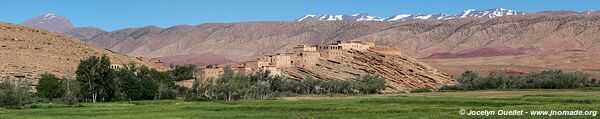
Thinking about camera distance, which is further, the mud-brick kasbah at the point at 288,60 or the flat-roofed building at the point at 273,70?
the mud-brick kasbah at the point at 288,60

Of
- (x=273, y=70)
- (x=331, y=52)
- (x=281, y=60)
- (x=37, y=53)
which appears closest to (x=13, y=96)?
(x=273, y=70)

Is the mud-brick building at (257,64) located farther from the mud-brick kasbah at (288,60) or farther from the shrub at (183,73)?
the shrub at (183,73)

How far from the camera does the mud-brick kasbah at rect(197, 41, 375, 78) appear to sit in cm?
12506

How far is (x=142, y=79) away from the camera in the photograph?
102 meters

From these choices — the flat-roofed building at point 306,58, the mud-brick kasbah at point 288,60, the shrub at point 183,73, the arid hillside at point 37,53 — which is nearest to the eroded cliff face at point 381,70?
the flat-roofed building at point 306,58

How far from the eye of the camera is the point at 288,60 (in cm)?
13125

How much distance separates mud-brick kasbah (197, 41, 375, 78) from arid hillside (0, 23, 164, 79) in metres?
21.2

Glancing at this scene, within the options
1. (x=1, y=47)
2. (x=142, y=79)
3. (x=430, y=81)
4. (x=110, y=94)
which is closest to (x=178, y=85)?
(x=142, y=79)

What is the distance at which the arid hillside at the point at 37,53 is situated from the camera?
120m

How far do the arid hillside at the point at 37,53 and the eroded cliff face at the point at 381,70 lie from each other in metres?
35.5

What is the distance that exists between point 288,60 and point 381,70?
53.5 ft

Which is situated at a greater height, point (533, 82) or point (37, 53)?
point (37, 53)

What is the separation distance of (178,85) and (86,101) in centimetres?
2599

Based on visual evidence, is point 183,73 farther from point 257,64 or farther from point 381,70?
point 381,70
